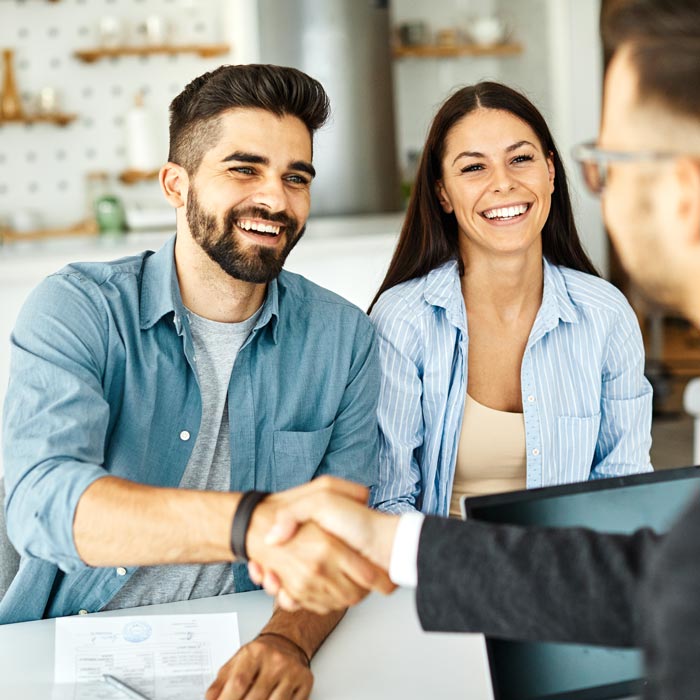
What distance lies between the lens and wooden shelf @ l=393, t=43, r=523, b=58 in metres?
6.16

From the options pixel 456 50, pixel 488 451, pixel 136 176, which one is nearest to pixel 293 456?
pixel 488 451

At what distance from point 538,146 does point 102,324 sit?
1087 mm

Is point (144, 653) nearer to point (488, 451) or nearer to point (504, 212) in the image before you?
point (488, 451)

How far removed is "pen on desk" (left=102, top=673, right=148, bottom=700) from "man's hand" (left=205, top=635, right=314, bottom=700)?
0.09 m

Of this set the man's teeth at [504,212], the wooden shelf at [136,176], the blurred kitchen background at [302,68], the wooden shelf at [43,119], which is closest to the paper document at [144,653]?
the man's teeth at [504,212]

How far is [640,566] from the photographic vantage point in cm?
106

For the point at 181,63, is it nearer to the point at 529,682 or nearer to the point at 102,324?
the point at 102,324

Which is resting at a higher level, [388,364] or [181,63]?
[181,63]

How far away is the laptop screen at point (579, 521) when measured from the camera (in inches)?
45.8

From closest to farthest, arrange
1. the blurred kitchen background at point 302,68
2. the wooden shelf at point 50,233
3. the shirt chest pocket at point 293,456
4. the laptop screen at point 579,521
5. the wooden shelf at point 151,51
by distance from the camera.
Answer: the laptop screen at point 579,521, the shirt chest pocket at point 293,456, the blurred kitchen background at point 302,68, the wooden shelf at point 50,233, the wooden shelf at point 151,51

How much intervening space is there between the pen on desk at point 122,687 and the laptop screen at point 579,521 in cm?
44

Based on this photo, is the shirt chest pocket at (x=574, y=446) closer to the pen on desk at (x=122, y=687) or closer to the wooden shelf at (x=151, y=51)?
the pen on desk at (x=122, y=687)

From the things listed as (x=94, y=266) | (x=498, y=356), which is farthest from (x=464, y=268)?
(x=94, y=266)

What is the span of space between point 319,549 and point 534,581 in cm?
33
